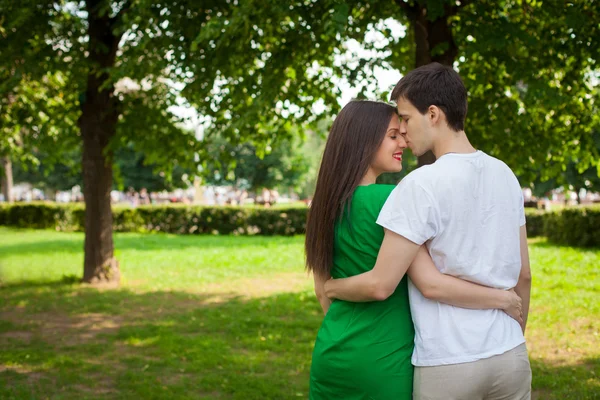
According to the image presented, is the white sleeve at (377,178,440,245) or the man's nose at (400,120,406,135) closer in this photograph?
the white sleeve at (377,178,440,245)

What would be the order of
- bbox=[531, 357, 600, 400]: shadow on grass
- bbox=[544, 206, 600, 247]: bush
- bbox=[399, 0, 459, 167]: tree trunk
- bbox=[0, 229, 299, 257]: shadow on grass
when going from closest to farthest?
bbox=[531, 357, 600, 400]: shadow on grass, bbox=[399, 0, 459, 167]: tree trunk, bbox=[544, 206, 600, 247]: bush, bbox=[0, 229, 299, 257]: shadow on grass

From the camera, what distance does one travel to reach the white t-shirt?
7.72 ft

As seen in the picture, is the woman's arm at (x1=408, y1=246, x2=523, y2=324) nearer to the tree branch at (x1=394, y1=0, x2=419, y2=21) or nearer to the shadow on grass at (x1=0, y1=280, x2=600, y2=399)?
the shadow on grass at (x1=0, y1=280, x2=600, y2=399)

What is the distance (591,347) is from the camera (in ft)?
26.1

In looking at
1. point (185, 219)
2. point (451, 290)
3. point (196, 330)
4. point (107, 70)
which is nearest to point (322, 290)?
point (451, 290)

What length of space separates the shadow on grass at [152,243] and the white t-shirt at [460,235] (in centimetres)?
1880

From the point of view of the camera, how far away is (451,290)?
2377 mm

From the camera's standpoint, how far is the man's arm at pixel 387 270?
94.1 inches

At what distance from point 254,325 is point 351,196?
7215 millimetres

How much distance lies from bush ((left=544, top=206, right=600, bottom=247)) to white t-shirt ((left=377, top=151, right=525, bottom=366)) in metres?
18.3

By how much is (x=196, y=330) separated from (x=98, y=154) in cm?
486

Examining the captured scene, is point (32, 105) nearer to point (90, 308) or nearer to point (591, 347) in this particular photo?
point (90, 308)

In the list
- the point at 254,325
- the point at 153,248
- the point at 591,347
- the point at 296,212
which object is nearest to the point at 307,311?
the point at 254,325

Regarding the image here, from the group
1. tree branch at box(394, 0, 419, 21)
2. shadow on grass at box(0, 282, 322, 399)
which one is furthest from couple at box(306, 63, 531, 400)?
tree branch at box(394, 0, 419, 21)
